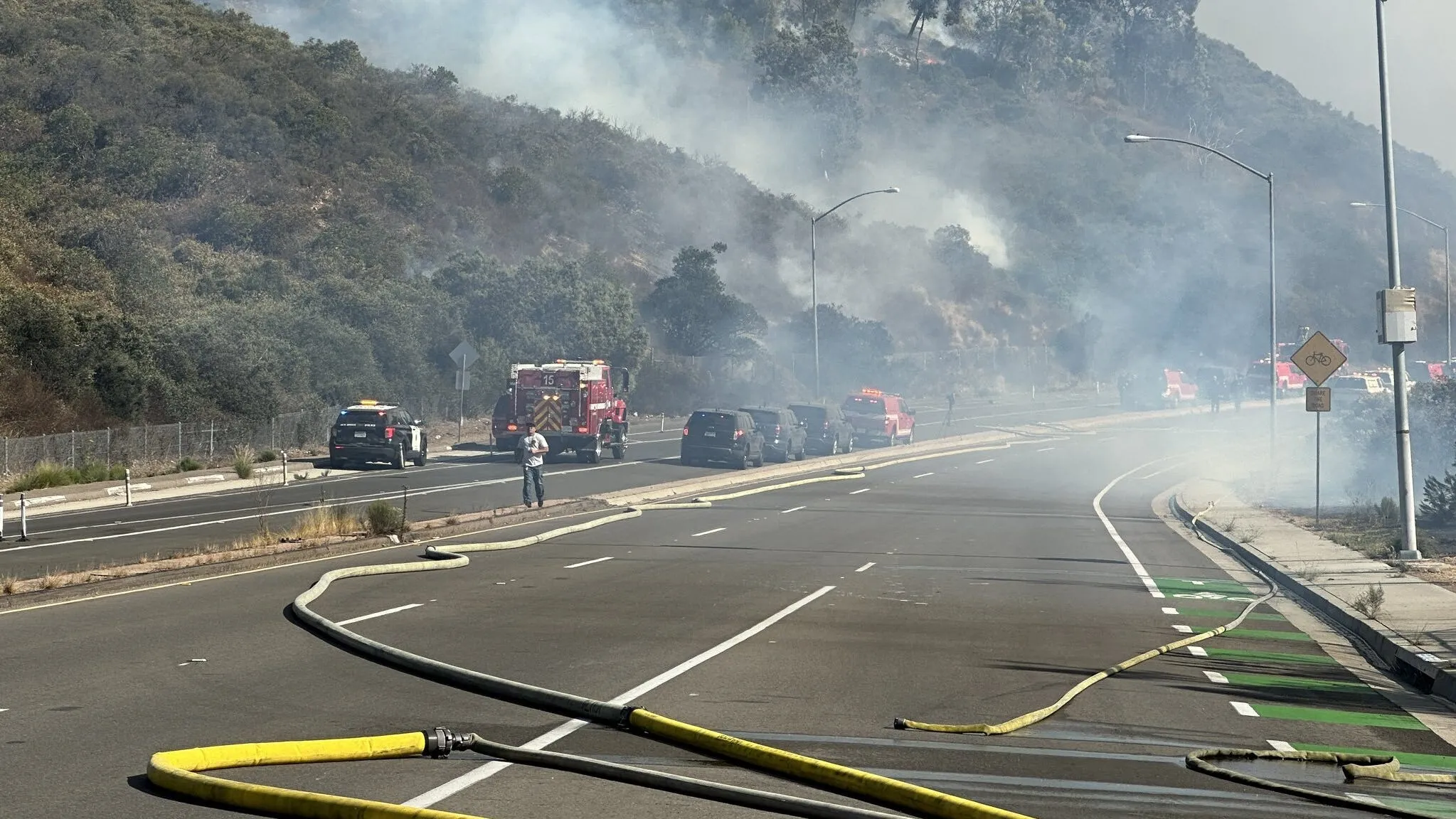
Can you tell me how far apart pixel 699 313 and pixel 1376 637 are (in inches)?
2742

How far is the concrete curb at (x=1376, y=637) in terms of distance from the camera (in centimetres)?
1388

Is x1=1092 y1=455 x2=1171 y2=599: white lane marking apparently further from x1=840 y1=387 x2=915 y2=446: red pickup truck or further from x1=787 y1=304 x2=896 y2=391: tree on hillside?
x1=787 y1=304 x2=896 y2=391: tree on hillside

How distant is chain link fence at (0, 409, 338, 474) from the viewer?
133 ft

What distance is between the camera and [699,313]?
280ft

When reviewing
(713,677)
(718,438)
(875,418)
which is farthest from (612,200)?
(713,677)

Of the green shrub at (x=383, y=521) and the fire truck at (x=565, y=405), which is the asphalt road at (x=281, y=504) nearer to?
the fire truck at (x=565, y=405)

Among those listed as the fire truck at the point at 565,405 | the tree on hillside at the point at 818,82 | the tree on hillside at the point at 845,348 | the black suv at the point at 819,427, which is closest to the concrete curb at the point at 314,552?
the fire truck at the point at 565,405

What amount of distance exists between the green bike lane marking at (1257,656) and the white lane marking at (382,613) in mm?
8011

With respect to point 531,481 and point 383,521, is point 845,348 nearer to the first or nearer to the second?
→ point 531,481

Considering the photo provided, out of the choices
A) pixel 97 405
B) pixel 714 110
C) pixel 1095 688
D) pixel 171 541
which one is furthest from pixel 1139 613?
pixel 714 110

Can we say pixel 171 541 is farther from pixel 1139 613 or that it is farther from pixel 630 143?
pixel 630 143

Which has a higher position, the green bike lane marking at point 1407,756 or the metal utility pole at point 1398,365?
the metal utility pole at point 1398,365

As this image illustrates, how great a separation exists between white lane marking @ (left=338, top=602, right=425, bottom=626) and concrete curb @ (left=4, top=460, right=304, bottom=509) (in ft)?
58.3

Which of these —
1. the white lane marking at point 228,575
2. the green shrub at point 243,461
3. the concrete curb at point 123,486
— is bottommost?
the white lane marking at point 228,575
